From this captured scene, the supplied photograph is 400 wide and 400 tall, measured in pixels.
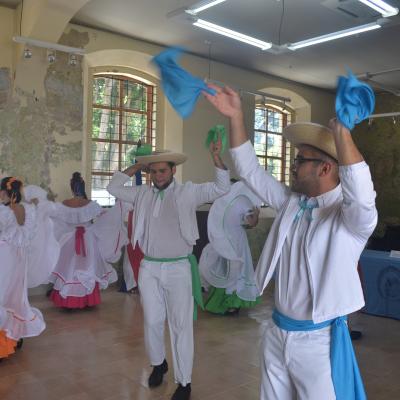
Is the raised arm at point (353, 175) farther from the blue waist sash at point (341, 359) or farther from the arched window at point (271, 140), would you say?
the arched window at point (271, 140)

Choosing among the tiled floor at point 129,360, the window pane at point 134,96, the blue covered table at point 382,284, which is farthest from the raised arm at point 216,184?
the window pane at point 134,96

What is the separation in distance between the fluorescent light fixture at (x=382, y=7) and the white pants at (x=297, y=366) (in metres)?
3.40

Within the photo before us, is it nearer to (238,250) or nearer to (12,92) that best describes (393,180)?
(238,250)

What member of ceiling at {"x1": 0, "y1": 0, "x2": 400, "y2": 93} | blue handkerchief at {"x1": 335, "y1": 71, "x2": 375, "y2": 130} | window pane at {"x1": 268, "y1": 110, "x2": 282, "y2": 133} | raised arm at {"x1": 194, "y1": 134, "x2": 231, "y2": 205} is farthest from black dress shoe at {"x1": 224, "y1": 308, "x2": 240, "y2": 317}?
window pane at {"x1": 268, "y1": 110, "x2": 282, "y2": 133}

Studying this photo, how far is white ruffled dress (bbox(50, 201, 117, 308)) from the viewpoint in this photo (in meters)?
5.63

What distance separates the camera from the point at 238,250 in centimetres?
557

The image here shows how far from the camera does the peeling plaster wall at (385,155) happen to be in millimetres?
10375

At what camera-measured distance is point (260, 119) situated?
10203 millimetres

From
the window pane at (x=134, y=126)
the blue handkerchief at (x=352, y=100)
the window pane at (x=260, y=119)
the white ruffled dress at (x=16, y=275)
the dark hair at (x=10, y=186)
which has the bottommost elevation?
the white ruffled dress at (x=16, y=275)

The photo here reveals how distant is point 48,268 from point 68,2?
3.01m

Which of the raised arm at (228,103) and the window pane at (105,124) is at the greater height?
the window pane at (105,124)

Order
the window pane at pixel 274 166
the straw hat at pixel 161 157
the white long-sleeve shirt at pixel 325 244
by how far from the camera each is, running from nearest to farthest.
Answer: the white long-sleeve shirt at pixel 325 244 → the straw hat at pixel 161 157 → the window pane at pixel 274 166

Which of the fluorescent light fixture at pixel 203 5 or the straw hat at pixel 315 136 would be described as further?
the fluorescent light fixture at pixel 203 5

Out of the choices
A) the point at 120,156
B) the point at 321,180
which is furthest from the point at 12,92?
the point at 321,180
